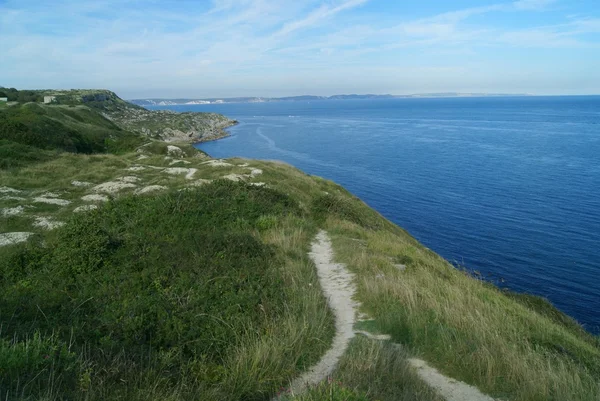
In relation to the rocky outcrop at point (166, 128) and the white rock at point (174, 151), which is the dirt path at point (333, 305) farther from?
the rocky outcrop at point (166, 128)

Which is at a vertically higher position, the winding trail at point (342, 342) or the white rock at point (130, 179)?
the white rock at point (130, 179)

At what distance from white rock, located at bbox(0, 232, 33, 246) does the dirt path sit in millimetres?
10504

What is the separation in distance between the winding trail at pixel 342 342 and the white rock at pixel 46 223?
33.9ft

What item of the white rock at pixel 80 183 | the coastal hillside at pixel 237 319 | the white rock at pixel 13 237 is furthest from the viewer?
the white rock at pixel 80 183

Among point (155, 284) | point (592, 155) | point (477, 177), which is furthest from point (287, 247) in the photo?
point (592, 155)

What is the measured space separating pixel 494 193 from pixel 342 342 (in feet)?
170

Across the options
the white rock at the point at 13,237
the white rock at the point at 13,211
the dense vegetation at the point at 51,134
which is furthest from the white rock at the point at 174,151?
the white rock at the point at 13,237

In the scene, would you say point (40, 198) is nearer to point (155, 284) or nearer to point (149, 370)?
point (155, 284)

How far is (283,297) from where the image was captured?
10.3m

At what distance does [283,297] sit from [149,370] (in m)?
4.03

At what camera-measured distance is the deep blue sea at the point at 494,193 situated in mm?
32938

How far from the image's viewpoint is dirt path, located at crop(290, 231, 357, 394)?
753 centimetres

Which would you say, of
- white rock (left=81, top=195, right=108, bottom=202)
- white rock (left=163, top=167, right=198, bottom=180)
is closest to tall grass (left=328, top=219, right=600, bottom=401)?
white rock (left=81, top=195, right=108, bottom=202)

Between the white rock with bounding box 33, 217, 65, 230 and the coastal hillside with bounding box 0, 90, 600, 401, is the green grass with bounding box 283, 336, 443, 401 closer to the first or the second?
the coastal hillside with bounding box 0, 90, 600, 401
